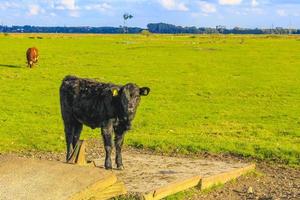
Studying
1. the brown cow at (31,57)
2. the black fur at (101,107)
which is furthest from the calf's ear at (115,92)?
the brown cow at (31,57)

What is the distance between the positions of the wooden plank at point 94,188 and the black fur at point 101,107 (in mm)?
1835

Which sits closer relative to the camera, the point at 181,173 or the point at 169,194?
the point at 169,194

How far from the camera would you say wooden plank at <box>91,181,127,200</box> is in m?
7.09

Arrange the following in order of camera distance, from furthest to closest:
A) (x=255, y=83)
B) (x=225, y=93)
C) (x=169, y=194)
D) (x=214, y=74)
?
1. (x=214, y=74)
2. (x=255, y=83)
3. (x=225, y=93)
4. (x=169, y=194)

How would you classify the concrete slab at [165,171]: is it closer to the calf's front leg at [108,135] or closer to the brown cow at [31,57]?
the calf's front leg at [108,135]

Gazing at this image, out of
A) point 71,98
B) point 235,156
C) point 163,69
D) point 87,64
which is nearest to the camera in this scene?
point 71,98

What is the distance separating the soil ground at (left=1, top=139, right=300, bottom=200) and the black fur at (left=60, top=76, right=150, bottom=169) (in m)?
1.49

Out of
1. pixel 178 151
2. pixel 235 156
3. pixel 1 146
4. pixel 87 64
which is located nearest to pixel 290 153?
pixel 235 156

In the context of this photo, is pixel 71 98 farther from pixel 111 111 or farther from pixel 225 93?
pixel 225 93

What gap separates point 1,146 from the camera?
12992 millimetres

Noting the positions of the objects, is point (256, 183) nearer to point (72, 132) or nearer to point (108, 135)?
point (108, 135)

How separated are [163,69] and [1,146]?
2411 centimetres

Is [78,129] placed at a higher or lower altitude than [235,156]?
higher

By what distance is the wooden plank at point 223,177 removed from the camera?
30.8 feet
